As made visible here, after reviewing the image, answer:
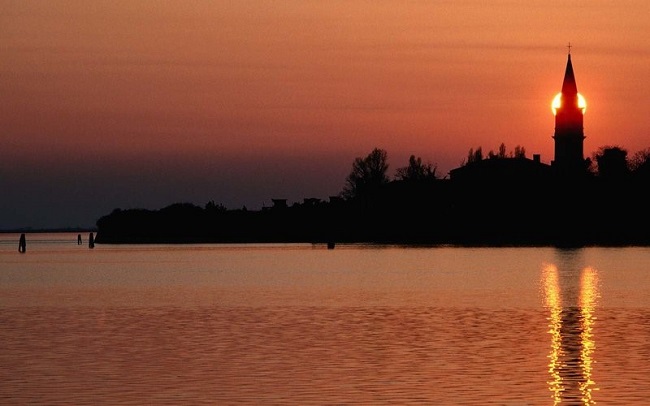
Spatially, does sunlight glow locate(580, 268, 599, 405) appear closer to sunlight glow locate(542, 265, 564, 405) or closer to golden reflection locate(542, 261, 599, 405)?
golden reflection locate(542, 261, 599, 405)

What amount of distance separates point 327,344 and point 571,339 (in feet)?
22.3

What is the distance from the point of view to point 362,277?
82438 millimetres

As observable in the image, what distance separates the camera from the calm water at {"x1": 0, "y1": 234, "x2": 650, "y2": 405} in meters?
26.7

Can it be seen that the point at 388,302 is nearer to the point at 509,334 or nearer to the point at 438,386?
the point at 509,334

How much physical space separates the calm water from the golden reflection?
0.06 metres

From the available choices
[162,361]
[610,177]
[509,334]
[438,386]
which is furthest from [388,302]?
[610,177]

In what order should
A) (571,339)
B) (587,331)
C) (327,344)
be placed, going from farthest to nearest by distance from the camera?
(587,331) → (571,339) → (327,344)

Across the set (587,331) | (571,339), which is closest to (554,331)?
(587,331)

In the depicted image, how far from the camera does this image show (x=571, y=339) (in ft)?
125

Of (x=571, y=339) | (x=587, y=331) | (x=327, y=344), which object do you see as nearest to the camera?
(x=327, y=344)

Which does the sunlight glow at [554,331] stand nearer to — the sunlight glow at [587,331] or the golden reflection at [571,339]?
the golden reflection at [571,339]

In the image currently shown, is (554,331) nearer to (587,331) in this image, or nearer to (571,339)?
(587,331)

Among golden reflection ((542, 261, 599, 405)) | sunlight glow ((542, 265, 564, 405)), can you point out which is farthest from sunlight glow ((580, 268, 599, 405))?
sunlight glow ((542, 265, 564, 405))

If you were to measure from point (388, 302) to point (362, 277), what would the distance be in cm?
2666
